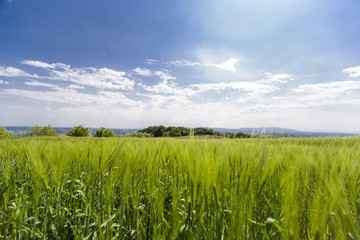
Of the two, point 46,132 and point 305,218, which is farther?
point 46,132

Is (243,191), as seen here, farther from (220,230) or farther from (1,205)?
(1,205)

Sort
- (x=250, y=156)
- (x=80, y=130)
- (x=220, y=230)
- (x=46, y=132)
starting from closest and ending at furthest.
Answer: (x=220, y=230), (x=250, y=156), (x=80, y=130), (x=46, y=132)

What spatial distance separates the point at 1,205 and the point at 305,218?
2.42 meters

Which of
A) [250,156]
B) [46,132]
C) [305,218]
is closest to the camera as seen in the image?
[250,156]

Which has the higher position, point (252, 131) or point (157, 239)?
point (252, 131)

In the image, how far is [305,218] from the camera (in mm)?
1230

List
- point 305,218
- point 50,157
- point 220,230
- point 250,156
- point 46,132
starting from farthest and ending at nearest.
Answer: point 46,132 → point 50,157 → point 305,218 → point 250,156 → point 220,230

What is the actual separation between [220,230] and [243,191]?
24cm

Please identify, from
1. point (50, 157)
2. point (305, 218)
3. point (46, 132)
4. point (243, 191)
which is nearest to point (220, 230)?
point (243, 191)

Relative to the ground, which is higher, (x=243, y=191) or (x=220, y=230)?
(x=243, y=191)

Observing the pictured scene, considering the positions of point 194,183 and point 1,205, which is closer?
point 194,183

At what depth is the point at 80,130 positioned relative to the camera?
92.7 feet

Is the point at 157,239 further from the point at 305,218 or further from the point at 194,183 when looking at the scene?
the point at 305,218

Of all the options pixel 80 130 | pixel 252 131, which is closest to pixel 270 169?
pixel 252 131
